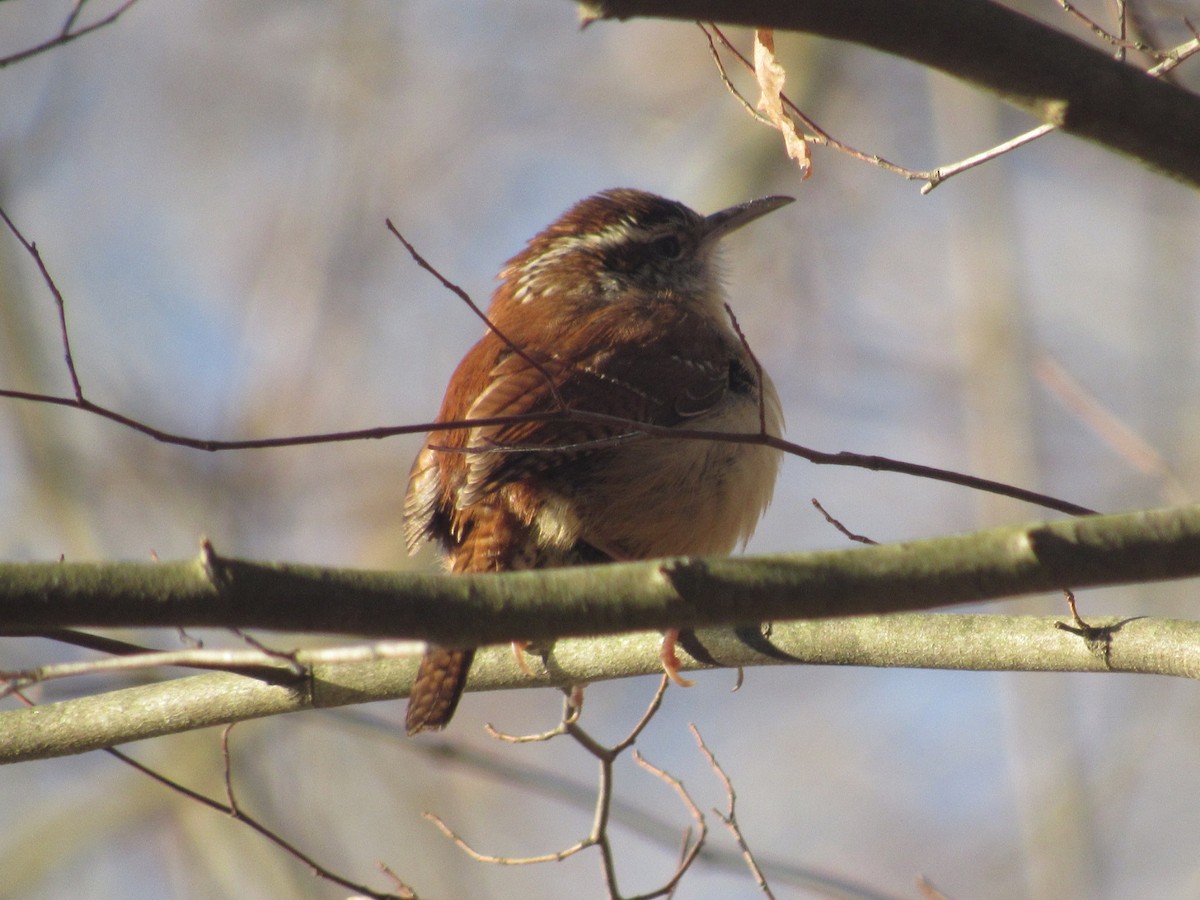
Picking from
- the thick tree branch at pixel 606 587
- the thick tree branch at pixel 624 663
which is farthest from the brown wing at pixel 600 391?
the thick tree branch at pixel 606 587

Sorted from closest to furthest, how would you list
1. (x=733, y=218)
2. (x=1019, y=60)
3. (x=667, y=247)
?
(x=1019, y=60) → (x=667, y=247) → (x=733, y=218)

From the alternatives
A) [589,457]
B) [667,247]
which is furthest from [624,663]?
[667,247]

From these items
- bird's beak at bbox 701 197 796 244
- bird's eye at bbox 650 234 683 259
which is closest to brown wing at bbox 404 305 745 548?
bird's eye at bbox 650 234 683 259

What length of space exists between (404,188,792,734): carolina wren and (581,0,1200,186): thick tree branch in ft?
5.51

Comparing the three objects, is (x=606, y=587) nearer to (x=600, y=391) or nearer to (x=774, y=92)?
(x=774, y=92)

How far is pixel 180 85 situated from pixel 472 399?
833 cm

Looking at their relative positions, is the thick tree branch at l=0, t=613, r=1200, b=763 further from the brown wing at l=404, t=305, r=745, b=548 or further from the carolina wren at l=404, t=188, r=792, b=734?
the brown wing at l=404, t=305, r=745, b=548

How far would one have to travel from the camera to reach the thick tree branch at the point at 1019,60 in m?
1.97

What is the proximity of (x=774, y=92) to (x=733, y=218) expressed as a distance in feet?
8.11

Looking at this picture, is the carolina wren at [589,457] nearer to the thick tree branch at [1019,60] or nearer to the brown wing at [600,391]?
the brown wing at [600,391]

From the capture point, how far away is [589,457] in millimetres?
4301

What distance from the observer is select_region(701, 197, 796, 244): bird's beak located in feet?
18.9

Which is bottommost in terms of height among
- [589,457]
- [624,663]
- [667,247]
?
[624,663]

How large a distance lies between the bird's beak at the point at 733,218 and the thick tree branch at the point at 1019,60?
11.8ft
